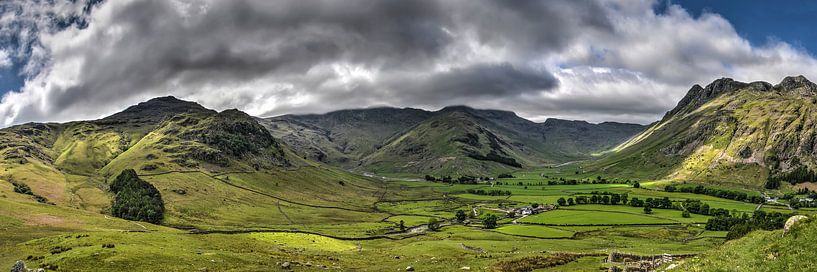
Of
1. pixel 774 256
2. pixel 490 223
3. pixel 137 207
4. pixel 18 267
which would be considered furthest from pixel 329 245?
pixel 137 207

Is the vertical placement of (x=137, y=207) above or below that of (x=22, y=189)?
below

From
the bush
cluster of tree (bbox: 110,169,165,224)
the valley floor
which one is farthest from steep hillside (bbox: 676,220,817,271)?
the bush

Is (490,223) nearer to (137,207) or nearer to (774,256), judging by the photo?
(137,207)

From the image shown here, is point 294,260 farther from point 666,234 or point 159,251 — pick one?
point 666,234

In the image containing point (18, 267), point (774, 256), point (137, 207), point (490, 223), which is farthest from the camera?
point (137, 207)

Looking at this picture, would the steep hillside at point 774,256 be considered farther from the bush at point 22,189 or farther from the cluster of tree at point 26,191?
the bush at point 22,189

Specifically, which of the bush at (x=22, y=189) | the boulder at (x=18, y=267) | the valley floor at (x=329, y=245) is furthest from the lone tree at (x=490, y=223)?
the bush at (x=22, y=189)

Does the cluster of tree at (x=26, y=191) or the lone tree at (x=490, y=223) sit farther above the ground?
the cluster of tree at (x=26, y=191)

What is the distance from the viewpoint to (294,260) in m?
81.6

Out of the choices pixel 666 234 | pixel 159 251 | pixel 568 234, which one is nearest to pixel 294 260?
pixel 159 251

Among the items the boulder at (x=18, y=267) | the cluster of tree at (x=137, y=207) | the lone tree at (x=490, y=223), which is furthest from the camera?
the cluster of tree at (x=137, y=207)

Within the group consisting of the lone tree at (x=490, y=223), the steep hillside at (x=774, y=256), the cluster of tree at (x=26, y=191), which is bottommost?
the lone tree at (x=490, y=223)

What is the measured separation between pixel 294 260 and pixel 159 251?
823 inches

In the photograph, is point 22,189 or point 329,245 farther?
point 22,189
